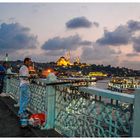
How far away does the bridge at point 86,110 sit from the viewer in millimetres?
5724

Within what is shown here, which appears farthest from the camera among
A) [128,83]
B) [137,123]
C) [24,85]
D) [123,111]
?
[128,83]

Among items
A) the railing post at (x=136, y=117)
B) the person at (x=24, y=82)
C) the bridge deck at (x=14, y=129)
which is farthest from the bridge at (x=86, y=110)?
the person at (x=24, y=82)

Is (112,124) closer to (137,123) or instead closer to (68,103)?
(137,123)

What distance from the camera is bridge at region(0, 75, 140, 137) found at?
5724 mm

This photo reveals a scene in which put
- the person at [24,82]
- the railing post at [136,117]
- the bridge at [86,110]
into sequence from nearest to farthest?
1. the railing post at [136,117]
2. the bridge at [86,110]
3. the person at [24,82]

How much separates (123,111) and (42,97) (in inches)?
185

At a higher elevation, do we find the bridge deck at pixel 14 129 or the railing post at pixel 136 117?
the railing post at pixel 136 117

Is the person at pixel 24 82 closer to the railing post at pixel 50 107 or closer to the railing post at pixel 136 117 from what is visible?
the railing post at pixel 50 107

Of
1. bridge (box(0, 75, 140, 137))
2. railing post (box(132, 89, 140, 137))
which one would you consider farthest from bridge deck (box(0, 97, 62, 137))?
railing post (box(132, 89, 140, 137))

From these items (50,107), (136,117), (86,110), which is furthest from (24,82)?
(136,117)

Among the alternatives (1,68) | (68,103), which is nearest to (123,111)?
(68,103)

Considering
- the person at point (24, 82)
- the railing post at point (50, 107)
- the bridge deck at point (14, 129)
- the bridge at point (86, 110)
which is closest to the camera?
the bridge at point (86, 110)

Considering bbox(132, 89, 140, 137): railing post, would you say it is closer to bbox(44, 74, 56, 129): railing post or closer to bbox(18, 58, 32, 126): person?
bbox(44, 74, 56, 129): railing post

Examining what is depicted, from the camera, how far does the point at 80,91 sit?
756 cm
